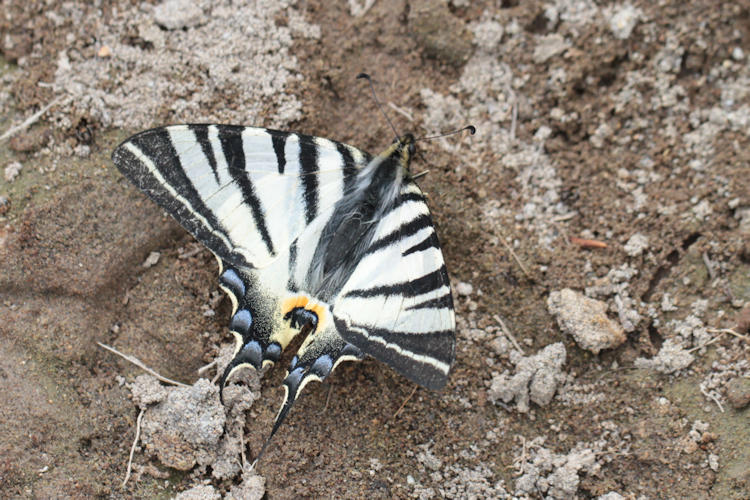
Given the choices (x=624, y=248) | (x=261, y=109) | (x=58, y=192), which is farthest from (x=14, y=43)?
(x=624, y=248)

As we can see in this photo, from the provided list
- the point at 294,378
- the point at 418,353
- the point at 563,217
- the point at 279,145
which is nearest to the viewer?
the point at 418,353

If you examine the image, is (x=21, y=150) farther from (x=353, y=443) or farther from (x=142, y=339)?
(x=353, y=443)

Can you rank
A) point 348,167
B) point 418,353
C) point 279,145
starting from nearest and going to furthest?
point 418,353, point 279,145, point 348,167

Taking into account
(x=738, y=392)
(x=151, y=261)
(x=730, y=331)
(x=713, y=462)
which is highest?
(x=151, y=261)

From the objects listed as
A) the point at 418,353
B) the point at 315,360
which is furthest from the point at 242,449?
the point at 418,353

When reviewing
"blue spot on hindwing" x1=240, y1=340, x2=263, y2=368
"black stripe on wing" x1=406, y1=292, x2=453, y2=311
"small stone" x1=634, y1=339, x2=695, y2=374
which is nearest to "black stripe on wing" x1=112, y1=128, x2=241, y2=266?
"blue spot on hindwing" x1=240, y1=340, x2=263, y2=368

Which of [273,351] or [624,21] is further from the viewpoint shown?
[624,21]

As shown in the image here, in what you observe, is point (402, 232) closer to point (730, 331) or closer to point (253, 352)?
point (253, 352)
